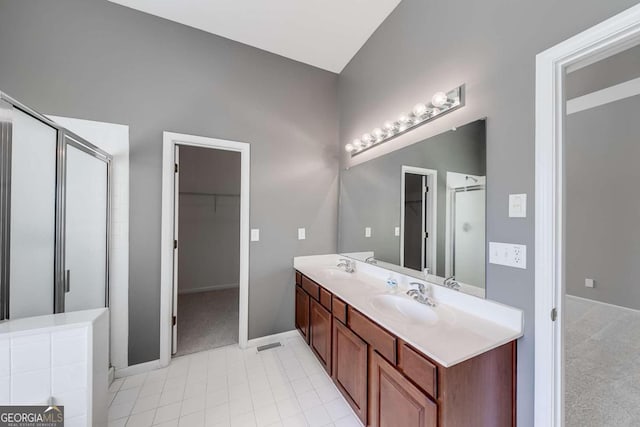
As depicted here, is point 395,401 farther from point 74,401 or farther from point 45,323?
point 45,323

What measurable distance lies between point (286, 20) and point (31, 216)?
231cm

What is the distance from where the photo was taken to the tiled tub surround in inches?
35.1

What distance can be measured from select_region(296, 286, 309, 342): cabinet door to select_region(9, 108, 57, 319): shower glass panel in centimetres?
172

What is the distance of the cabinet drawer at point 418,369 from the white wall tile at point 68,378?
139 centimetres

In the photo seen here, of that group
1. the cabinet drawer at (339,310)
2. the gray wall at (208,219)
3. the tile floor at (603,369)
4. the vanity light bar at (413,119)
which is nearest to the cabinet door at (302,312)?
the cabinet drawer at (339,310)

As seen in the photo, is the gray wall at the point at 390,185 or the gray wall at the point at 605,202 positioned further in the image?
the gray wall at the point at 605,202

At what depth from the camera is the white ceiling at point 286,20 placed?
1938 mm

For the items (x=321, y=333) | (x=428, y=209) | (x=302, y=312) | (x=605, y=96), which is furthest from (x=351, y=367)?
(x=605, y=96)

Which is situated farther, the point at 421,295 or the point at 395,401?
the point at 421,295

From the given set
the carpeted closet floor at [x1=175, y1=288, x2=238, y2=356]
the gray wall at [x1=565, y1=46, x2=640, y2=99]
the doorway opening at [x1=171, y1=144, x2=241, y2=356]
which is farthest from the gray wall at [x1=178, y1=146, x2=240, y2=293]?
the gray wall at [x1=565, y1=46, x2=640, y2=99]

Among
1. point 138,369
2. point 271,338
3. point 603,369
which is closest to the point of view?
point 603,369

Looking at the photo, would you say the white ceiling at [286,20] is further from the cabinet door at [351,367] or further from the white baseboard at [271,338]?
the white baseboard at [271,338]

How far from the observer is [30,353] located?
2.99ft

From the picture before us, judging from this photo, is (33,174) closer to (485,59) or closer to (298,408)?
(298,408)
